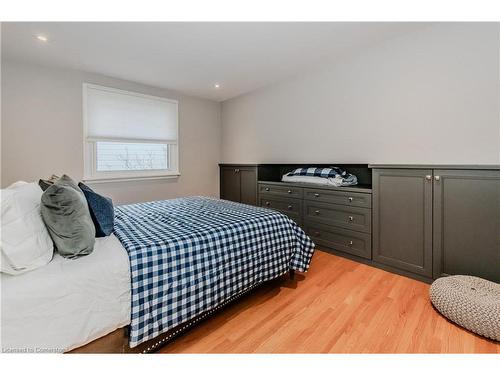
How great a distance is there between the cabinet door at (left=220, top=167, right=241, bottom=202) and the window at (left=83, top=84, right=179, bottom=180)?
0.88 m

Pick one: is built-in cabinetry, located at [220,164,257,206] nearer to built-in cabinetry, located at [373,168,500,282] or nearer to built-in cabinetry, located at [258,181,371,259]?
built-in cabinetry, located at [258,181,371,259]

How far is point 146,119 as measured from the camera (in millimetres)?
3832

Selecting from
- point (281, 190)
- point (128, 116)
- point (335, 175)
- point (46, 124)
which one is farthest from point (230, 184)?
point (46, 124)

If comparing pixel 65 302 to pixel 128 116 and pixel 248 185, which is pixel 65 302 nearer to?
pixel 248 185

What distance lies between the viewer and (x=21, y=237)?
1101 mm

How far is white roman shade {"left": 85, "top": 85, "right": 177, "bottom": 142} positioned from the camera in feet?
11.0

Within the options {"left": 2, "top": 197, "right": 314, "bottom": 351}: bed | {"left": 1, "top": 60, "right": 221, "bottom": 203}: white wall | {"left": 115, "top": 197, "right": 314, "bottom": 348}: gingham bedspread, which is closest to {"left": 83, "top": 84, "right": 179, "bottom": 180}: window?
{"left": 1, "top": 60, "right": 221, "bottom": 203}: white wall

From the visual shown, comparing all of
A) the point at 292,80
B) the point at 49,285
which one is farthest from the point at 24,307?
the point at 292,80

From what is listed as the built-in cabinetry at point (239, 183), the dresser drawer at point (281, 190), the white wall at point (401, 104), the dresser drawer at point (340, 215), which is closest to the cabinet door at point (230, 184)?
the built-in cabinetry at point (239, 183)

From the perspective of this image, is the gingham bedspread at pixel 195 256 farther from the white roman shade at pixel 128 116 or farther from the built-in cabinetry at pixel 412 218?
the white roman shade at pixel 128 116

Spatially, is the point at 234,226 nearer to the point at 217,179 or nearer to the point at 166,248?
the point at 166,248

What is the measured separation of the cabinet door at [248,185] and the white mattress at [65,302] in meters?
2.64

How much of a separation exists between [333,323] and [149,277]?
4.15 feet
